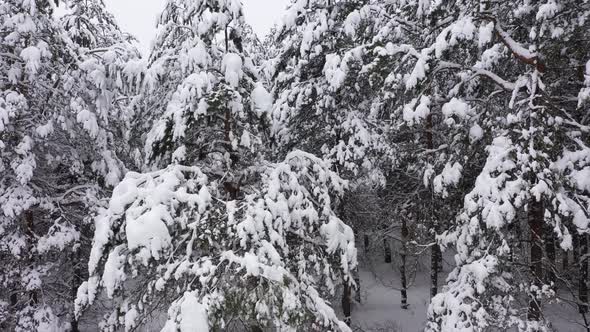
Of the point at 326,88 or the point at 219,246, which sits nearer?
the point at 219,246

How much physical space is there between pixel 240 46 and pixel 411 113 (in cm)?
358

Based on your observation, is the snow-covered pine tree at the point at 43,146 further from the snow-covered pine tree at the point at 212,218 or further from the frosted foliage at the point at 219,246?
the frosted foliage at the point at 219,246

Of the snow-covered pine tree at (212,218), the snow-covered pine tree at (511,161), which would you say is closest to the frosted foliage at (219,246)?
the snow-covered pine tree at (212,218)

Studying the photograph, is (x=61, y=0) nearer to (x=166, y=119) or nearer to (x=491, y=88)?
(x=166, y=119)

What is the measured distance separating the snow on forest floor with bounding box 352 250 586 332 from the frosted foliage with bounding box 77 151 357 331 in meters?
5.81

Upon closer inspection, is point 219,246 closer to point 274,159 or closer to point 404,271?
point 274,159

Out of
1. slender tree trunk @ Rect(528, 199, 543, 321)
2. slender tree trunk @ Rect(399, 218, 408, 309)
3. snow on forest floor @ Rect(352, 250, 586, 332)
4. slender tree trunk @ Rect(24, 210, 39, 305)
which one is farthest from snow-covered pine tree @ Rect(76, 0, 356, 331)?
slender tree trunk @ Rect(399, 218, 408, 309)

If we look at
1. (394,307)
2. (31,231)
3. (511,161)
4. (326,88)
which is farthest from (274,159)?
(394,307)

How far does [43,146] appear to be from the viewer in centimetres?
1083

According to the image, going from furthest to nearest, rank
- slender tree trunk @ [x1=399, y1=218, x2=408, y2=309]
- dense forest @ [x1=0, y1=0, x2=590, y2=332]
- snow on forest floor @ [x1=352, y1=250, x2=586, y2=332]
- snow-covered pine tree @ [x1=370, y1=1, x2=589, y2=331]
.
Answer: slender tree trunk @ [x1=399, y1=218, x2=408, y2=309] < snow on forest floor @ [x1=352, y1=250, x2=586, y2=332] < snow-covered pine tree @ [x1=370, y1=1, x2=589, y2=331] < dense forest @ [x1=0, y1=0, x2=590, y2=332]

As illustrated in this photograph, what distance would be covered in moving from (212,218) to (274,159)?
731 centimetres

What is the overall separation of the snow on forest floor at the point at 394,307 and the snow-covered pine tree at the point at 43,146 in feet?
27.1

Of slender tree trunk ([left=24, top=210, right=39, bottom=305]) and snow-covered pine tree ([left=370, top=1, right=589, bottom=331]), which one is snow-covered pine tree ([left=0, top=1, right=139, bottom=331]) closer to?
slender tree trunk ([left=24, top=210, right=39, bottom=305])

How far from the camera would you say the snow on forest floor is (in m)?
14.3
